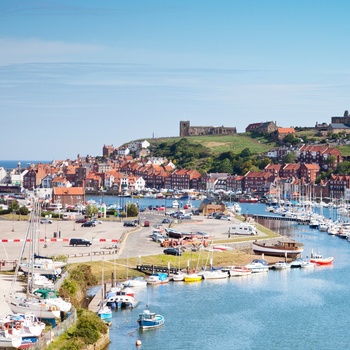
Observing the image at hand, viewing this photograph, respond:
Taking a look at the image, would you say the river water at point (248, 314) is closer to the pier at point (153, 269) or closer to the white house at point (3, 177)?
the pier at point (153, 269)

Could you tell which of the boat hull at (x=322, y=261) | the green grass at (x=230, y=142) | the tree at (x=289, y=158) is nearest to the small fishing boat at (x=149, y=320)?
the boat hull at (x=322, y=261)

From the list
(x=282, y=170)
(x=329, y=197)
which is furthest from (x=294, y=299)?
(x=282, y=170)

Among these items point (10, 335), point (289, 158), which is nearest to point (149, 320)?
point (10, 335)

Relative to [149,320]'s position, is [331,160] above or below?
above

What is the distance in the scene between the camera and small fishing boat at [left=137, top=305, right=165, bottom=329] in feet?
99.8

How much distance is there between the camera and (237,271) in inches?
1714

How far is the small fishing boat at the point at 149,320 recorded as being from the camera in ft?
99.8

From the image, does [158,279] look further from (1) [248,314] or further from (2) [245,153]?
(2) [245,153]

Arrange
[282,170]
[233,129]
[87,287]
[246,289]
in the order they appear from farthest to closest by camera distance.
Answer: [233,129]
[282,170]
[246,289]
[87,287]

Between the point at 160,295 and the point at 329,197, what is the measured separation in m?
79.6

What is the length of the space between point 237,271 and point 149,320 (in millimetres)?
13693

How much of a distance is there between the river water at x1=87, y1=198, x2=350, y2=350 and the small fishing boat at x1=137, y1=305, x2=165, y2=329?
0.24 meters

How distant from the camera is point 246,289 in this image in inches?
1565

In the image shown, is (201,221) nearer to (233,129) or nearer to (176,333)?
(176,333)
